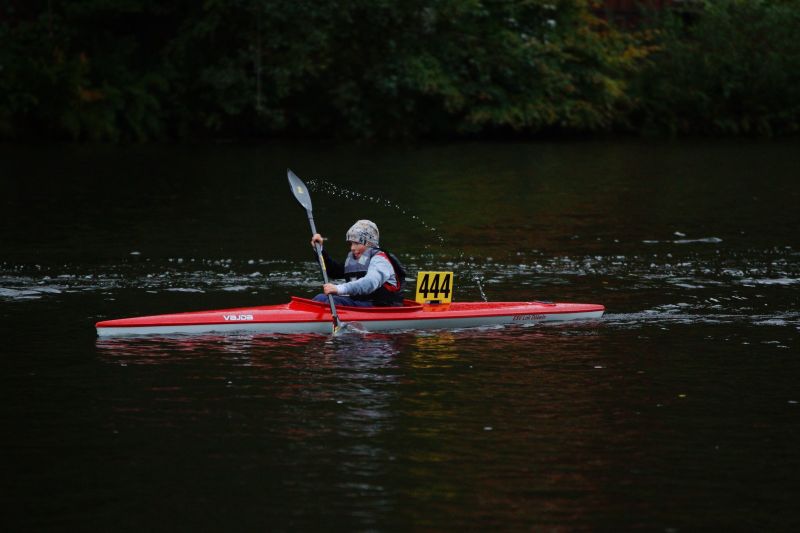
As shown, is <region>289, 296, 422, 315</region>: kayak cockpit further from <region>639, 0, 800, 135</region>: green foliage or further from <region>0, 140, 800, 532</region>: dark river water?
<region>639, 0, 800, 135</region>: green foliage

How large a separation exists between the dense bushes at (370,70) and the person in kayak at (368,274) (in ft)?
89.8

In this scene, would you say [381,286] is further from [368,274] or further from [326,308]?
[326,308]


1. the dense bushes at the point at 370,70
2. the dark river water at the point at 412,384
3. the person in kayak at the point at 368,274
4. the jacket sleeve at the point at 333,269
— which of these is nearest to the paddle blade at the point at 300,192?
the dark river water at the point at 412,384

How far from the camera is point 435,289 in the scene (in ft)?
50.6

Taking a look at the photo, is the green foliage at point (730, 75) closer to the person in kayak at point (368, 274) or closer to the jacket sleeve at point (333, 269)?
the jacket sleeve at point (333, 269)

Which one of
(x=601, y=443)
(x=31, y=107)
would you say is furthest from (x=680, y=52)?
(x=601, y=443)

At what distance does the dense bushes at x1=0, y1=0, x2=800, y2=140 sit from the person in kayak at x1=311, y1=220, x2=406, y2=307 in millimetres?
27372

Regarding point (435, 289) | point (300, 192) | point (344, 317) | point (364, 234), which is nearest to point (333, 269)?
point (364, 234)

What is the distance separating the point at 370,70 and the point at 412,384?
105ft

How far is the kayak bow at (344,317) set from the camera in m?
14.5

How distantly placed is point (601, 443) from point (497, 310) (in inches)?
193

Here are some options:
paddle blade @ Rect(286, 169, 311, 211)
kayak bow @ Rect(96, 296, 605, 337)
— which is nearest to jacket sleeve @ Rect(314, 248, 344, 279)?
kayak bow @ Rect(96, 296, 605, 337)

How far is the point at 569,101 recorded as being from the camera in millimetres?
45875

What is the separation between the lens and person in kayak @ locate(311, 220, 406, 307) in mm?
15000
